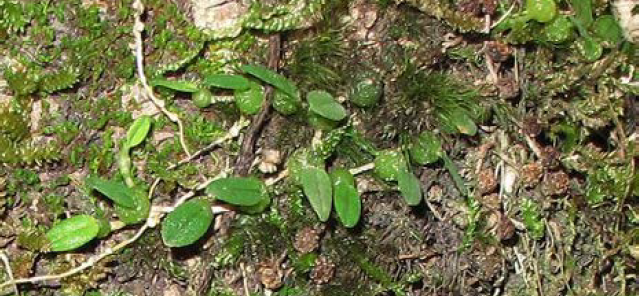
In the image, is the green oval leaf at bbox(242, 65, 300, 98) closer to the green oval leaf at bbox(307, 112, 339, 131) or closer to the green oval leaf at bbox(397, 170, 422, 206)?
the green oval leaf at bbox(307, 112, 339, 131)

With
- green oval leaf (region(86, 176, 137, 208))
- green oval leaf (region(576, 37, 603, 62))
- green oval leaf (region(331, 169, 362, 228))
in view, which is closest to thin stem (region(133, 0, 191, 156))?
green oval leaf (region(86, 176, 137, 208))

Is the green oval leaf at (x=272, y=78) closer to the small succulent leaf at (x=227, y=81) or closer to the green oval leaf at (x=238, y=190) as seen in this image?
the small succulent leaf at (x=227, y=81)

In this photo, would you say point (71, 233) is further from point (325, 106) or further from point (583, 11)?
point (583, 11)

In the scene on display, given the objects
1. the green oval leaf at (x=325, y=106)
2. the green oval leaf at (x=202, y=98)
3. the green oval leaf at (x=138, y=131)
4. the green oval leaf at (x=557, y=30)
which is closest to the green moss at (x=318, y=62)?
the green oval leaf at (x=325, y=106)

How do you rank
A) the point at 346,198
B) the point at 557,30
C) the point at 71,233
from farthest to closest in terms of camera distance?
the point at 557,30 < the point at 346,198 < the point at 71,233

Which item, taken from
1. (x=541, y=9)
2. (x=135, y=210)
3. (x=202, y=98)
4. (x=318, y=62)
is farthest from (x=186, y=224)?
(x=541, y=9)

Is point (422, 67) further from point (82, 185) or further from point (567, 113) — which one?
point (82, 185)
